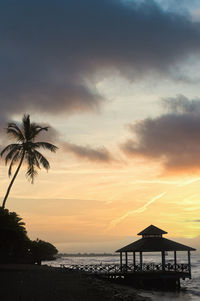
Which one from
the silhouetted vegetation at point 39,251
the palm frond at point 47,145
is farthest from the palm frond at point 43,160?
the silhouetted vegetation at point 39,251

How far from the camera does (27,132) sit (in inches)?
1822

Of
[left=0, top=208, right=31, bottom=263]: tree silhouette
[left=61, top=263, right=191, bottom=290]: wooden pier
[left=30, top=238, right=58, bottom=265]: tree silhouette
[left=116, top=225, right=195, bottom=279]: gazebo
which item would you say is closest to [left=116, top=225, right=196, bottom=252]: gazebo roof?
[left=116, top=225, right=195, bottom=279]: gazebo

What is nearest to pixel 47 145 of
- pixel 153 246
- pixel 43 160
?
pixel 43 160

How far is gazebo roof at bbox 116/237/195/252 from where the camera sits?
145 feet

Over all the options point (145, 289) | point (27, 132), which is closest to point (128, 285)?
point (145, 289)

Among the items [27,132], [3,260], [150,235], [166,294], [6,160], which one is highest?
[27,132]

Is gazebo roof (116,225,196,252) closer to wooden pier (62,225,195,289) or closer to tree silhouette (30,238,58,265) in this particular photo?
wooden pier (62,225,195,289)

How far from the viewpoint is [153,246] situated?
4453cm

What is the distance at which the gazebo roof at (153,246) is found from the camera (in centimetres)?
4416

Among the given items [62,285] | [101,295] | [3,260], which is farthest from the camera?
[3,260]

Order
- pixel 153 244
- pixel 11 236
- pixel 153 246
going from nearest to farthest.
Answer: pixel 153 246 < pixel 153 244 < pixel 11 236

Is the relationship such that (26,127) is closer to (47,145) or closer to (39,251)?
(47,145)

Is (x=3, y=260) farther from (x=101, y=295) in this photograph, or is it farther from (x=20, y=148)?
(x=101, y=295)

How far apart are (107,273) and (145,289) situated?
4822 millimetres
